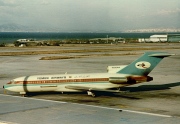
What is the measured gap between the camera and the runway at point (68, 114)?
957 inches

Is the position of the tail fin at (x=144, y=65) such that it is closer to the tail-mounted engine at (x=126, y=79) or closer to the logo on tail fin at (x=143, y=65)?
the logo on tail fin at (x=143, y=65)

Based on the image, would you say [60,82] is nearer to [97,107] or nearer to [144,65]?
[97,107]

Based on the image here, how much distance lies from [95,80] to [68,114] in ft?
33.0

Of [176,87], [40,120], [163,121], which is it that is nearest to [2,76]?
[176,87]

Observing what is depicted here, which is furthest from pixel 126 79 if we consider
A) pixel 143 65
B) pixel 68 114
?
pixel 68 114

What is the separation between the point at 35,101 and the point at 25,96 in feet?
14.8

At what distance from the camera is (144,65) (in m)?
37.0

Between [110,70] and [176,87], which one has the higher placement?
[110,70]

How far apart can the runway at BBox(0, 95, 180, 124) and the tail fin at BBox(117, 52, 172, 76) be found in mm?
8342

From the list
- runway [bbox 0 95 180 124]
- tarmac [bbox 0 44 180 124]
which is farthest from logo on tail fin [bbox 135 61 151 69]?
runway [bbox 0 95 180 124]

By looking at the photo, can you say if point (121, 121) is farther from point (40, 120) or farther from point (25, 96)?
point (25, 96)

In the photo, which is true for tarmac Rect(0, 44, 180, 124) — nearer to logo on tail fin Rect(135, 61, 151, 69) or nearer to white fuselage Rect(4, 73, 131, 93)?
white fuselage Rect(4, 73, 131, 93)

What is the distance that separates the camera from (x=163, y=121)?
24.3m

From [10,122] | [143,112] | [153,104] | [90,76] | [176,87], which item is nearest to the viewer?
[10,122]
